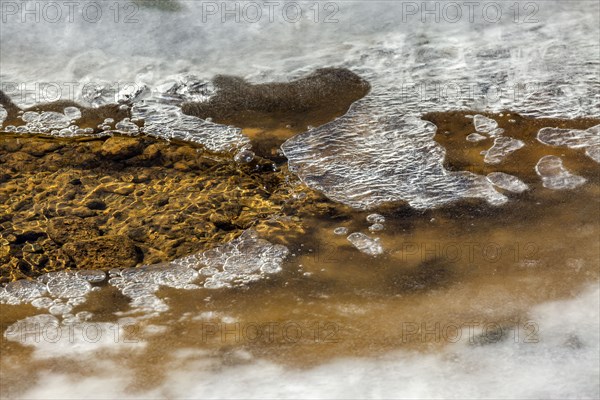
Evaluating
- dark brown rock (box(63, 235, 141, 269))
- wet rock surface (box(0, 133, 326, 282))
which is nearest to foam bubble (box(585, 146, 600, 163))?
wet rock surface (box(0, 133, 326, 282))

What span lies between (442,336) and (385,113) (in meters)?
2.03

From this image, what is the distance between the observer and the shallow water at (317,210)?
3.50 metres

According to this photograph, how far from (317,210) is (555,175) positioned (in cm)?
137

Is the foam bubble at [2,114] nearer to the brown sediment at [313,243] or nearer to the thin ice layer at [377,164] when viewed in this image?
the brown sediment at [313,243]

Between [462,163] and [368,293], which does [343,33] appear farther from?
[368,293]

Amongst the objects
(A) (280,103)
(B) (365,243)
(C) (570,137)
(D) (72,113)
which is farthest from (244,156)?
(C) (570,137)

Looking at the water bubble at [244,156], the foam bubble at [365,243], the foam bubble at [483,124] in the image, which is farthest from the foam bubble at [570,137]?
the water bubble at [244,156]

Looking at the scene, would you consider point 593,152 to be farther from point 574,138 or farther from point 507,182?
point 507,182

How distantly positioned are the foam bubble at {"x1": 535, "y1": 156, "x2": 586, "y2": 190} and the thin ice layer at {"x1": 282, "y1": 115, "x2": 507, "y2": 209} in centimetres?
31

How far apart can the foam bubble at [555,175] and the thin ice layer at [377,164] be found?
31cm

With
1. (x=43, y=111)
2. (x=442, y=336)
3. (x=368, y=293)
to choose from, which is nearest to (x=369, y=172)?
(x=368, y=293)

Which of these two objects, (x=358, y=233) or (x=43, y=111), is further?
(x=43, y=111)

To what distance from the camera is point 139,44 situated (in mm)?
6070

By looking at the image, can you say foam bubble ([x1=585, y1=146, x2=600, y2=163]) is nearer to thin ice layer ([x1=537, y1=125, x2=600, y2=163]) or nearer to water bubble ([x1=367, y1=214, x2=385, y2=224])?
thin ice layer ([x1=537, y1=125, x2=600, y2=163])
